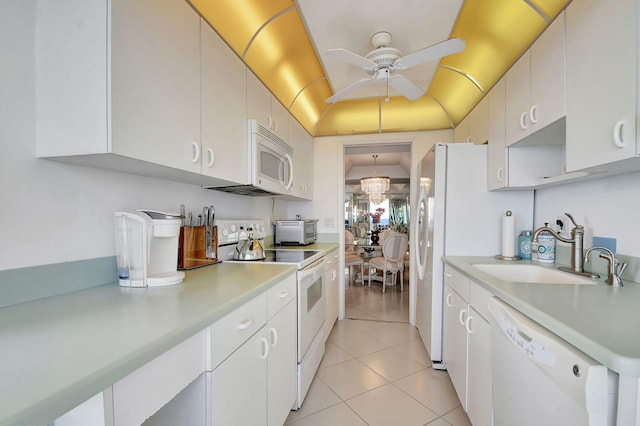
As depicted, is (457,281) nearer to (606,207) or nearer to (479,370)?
(479,370)

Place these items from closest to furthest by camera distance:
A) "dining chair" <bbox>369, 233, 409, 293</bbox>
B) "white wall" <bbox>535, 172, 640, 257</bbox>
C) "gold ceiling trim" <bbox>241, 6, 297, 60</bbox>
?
"white wall" <bbox>535, 172, 640, 257</bbox>
"gold ceiling trim" <bbox>241, 6, 297, 60</bbox>
"dining chair" <bbox>369, 233, 409, 293</bbox>

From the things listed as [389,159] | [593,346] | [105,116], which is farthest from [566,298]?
[389,159]

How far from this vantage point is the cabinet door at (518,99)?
1.62 meters

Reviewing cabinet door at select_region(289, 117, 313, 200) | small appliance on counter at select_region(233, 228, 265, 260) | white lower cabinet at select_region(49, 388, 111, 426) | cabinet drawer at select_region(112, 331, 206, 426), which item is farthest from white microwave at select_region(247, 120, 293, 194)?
white lower cabinet at select_region(49, 388, 111, 426)

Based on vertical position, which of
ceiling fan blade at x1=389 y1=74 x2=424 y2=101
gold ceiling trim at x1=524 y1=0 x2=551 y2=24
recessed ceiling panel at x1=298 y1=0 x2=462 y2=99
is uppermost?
recessed ceiling panel at x1=298 y1=0 x2=462 y2=99

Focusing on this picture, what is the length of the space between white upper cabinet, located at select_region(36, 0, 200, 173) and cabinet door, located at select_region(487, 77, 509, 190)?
2014 millimetres

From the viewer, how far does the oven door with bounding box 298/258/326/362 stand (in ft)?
5.77

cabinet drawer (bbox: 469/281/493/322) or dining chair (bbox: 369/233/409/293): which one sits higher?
cabinet drawer (bbox: 469/281/493/322)

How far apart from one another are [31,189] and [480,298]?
193 centimetres

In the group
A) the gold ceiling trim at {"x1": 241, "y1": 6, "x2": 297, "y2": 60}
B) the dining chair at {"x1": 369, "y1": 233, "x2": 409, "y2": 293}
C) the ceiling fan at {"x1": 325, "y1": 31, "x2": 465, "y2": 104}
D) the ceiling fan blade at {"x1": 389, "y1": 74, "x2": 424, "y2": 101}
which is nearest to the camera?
the ceiling fan at {"x1": 325, "y1": 31, "x2": 465, "y2": 104}

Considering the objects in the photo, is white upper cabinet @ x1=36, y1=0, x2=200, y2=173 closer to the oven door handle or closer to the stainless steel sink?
the oven door handle

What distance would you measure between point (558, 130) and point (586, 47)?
0.45m

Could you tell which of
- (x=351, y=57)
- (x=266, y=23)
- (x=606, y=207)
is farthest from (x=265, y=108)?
(x=606, y=207)

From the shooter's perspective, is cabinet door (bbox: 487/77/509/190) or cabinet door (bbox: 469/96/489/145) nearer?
cabinet door (bbox: 487/77/509/190)
